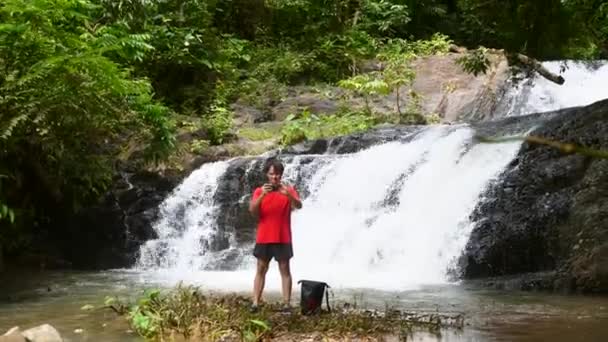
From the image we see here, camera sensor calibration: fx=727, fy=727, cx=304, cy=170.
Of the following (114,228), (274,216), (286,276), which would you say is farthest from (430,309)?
(114,228)

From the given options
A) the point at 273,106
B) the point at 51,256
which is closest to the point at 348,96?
the point at 273,106

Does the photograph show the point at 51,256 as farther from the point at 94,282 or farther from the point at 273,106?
the point at 273,106

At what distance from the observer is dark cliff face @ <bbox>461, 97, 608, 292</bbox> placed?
888cm

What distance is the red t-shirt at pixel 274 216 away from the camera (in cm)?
662

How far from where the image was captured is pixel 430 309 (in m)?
7.26

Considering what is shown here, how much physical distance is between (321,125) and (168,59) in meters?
4.82

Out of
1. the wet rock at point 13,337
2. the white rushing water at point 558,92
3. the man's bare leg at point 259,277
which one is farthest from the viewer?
the white rushing water at point 558,92

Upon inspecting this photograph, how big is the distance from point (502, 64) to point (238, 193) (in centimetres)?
909

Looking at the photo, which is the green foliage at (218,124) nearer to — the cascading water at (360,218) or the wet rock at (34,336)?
the cascading water at (360,218)

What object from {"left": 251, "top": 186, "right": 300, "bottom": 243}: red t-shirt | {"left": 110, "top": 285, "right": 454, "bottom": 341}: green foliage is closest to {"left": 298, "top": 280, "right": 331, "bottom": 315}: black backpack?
{"left": 110, "top": 285, "right": 454, "bottom": 341}: green foliage

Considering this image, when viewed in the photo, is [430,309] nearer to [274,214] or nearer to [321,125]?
[274,214]

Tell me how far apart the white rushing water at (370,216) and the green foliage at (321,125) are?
214 cm

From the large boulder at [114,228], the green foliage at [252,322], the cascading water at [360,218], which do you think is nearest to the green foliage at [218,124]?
the cascading water at [360,218]

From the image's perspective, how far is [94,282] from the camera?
1064 centimetres
